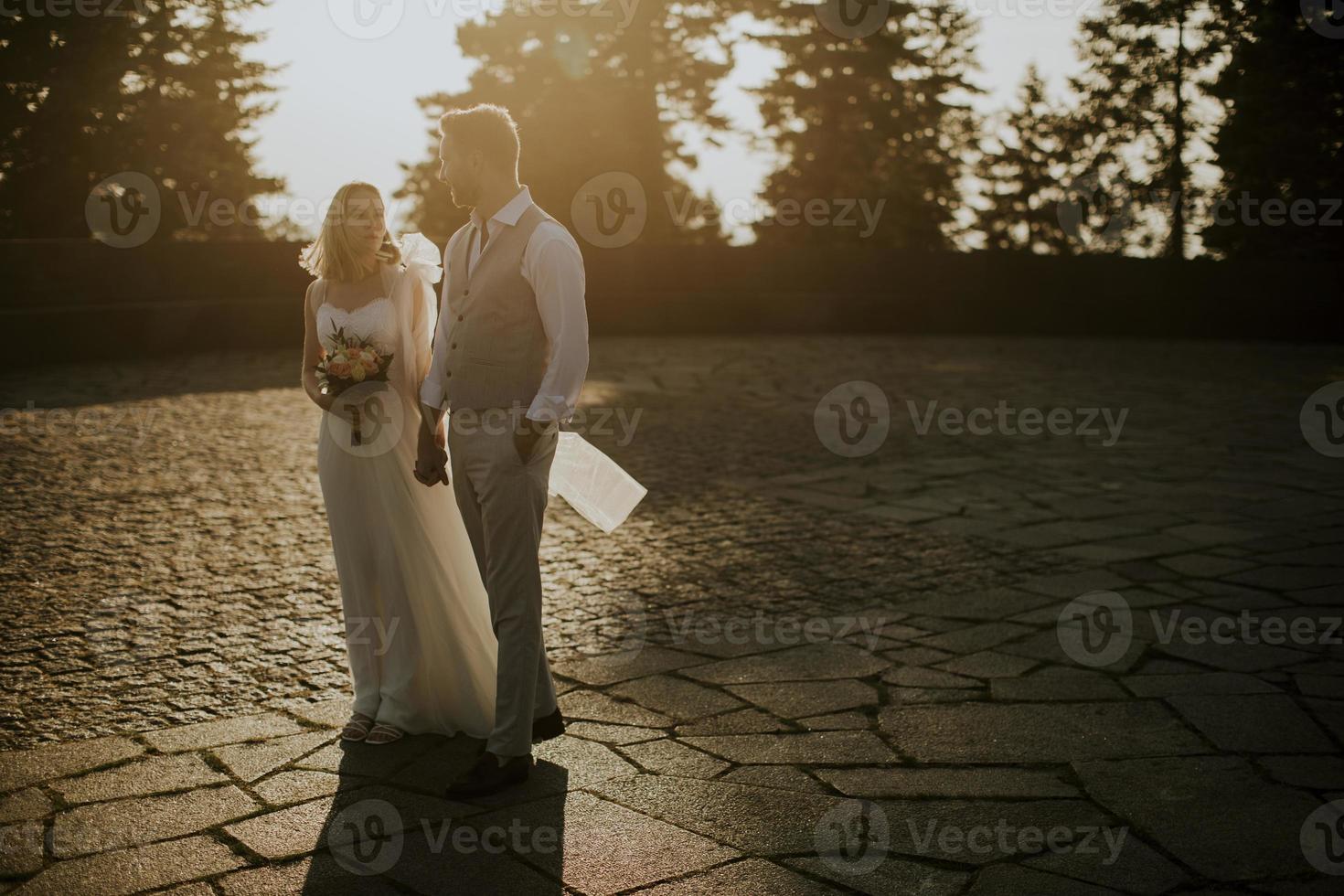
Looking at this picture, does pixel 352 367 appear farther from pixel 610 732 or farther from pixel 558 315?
pixel 610 732

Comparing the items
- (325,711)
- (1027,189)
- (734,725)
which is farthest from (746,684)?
(1027,189)

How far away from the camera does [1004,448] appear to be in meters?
11.1

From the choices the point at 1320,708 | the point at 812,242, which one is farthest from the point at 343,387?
the point at 812,242

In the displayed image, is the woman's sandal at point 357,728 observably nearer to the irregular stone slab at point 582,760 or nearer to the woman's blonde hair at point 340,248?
the irregular stone slab at point 582,760

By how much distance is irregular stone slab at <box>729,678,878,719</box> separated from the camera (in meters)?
4.83

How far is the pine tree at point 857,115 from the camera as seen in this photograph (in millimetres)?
35250

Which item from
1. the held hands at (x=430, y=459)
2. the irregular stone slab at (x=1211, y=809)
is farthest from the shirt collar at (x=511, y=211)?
the irregular stone slab at (x=1211, y=809)

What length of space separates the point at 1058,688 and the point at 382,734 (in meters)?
2.61

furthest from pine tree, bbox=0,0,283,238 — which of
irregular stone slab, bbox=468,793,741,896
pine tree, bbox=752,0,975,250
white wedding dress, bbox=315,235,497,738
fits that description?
irregular stone slab, bbox=468,793,741,896

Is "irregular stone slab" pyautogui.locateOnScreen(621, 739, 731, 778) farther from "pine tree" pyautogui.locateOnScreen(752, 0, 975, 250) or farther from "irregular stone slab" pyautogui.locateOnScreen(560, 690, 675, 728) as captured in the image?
"pine tree" pyautogui.locateOnScreen(752, 0, 975, 250)

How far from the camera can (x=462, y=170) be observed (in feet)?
13.1

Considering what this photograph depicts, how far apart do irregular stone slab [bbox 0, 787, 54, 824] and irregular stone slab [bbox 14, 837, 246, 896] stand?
0.39 m

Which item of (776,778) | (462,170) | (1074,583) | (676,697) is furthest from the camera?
(1074,583)

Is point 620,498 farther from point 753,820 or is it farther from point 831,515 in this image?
point 831,515
